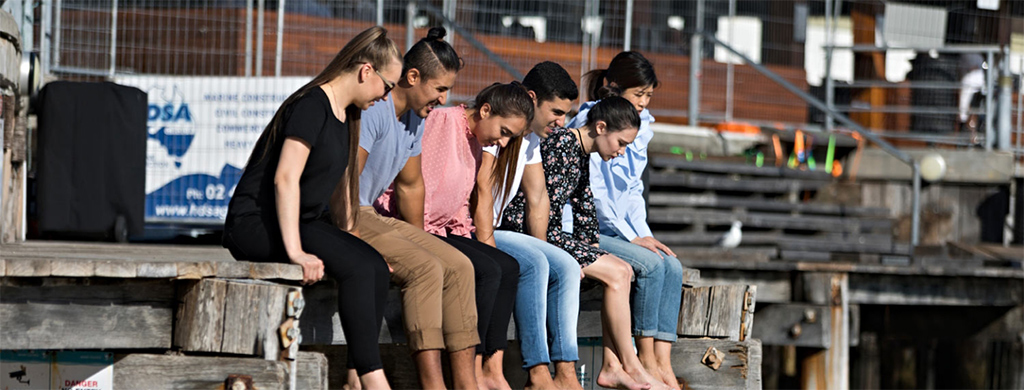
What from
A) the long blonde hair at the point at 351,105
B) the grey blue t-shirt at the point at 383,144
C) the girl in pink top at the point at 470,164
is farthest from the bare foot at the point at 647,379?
the long blonde hair at the point at 351,105

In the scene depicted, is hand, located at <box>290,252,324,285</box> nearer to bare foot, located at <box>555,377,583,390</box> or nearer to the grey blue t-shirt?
the grey blue t-shirt

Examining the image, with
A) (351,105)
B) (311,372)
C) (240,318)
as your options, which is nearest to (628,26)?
(351,105)

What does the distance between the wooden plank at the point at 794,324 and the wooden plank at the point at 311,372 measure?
5.45 meters

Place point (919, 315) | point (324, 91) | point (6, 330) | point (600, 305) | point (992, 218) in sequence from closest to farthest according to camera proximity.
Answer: point (6, 330) → point (324, 91) → point (600, 305) → point (919, 315) → point (992, 218)

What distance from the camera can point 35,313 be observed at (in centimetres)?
418

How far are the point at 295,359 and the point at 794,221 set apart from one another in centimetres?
799

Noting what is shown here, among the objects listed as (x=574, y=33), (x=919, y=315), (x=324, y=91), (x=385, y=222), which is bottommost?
(x=919, y=315)

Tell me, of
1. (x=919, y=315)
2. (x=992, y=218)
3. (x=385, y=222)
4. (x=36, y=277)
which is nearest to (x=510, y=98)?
(x=385, y=222)

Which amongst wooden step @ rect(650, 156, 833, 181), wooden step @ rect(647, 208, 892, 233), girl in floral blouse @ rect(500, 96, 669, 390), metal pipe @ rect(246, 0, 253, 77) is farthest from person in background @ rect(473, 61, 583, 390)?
wooden step @ rect(650, 156, 833, 181)

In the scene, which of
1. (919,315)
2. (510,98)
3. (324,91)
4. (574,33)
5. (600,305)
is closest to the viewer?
(324,91)

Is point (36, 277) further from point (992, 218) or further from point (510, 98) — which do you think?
point (992, 218)

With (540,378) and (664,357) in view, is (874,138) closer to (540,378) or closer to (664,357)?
(664,357)

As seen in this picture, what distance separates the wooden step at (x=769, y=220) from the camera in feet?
35.8

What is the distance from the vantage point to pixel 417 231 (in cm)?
483
